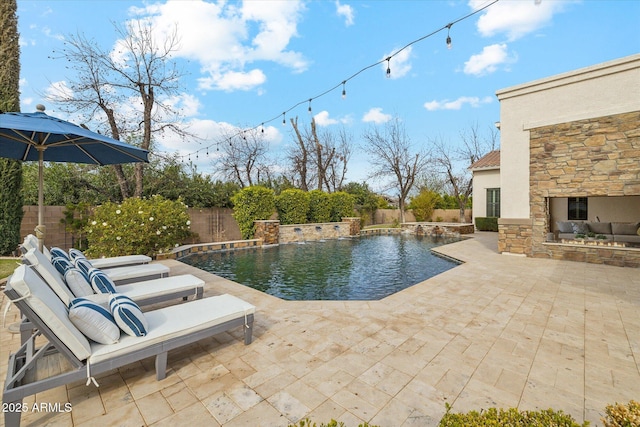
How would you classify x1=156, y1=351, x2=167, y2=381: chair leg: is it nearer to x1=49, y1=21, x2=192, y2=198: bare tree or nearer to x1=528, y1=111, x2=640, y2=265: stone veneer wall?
x1=528, y1=111, x2=640, y2=265: stone veneer wall

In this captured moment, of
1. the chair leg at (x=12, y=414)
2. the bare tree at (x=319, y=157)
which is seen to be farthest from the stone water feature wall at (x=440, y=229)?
the chair leg at (x=12, y=414)

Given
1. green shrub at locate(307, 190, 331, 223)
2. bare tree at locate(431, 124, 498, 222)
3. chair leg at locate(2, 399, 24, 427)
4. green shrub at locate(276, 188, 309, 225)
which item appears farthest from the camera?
bare tree at locate(431, 124, 498, 222)

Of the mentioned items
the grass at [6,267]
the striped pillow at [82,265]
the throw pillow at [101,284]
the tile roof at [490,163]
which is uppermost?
the tile roof at [490,163]

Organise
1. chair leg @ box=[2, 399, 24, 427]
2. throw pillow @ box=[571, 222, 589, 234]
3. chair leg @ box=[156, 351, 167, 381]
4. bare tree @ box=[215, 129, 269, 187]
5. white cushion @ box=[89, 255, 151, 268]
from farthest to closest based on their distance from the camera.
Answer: bare tree @ box=[215, 129, 269, 187]
throw pillow @ box=[571, 222, 589, 234]
white cushion @ box=[89, 255, 151, 268]
chair leg @ box=[156, 351, 167, 381]
chair leg @ box=[2, 399, 24, 427]

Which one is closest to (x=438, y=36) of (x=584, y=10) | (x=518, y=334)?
(x=584, y=10)

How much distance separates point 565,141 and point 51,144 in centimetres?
1148

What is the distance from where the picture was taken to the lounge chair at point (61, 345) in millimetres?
1901

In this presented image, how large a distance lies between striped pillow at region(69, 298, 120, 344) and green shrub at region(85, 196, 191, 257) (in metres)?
6.46

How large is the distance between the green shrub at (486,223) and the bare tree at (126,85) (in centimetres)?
1730

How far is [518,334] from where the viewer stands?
11.5 feet

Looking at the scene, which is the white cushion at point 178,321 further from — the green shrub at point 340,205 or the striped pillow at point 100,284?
the green shrub at point 340,205

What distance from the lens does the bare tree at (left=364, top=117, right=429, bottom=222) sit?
69.8 ft

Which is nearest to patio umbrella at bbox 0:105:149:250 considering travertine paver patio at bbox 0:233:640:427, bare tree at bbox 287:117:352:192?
travertine paver patio at bbox 0:233:640:427

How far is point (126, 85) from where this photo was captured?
11148mm
